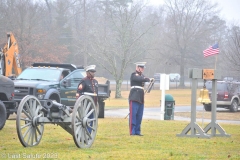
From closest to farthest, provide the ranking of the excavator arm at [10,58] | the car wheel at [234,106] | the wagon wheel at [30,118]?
the wagon wheel at [30,118], the excavator arm at [10,58], the car wheel at [234,106]

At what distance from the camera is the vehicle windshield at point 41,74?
71.3 ft

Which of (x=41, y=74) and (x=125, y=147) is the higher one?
(x=41, y=74)

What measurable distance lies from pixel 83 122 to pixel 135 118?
3.62 meters

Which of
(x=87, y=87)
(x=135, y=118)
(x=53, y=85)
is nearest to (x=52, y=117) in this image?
(x=87, y=87)

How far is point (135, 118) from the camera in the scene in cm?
1434

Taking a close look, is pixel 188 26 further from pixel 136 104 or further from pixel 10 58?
pixel 136 104

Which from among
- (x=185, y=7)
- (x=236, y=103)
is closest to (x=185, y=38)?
(x=185, y=7)

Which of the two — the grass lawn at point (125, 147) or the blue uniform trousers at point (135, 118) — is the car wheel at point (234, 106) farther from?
the blue uniform trousers at point (135, 118)

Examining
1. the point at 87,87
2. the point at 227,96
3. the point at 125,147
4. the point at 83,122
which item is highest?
the point at 87,87

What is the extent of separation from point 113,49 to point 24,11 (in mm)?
9664

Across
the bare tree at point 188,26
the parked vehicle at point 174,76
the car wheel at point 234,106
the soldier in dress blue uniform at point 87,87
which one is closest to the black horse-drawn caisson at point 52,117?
the soldier in dress blue uniform at point 87,87

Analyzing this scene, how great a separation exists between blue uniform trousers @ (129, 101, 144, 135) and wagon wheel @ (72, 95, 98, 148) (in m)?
2.87

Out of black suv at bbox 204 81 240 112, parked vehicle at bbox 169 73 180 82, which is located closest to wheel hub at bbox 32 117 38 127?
black suv at bbox 204 81 240 112

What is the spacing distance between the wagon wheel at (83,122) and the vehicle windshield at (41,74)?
1040 centimetres
